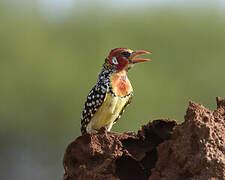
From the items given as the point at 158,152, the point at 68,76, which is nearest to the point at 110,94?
the point at 158,152

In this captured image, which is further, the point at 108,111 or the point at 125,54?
the point at 125,54

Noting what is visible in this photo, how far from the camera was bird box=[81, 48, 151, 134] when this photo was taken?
6750 mm

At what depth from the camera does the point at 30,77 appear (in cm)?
2300

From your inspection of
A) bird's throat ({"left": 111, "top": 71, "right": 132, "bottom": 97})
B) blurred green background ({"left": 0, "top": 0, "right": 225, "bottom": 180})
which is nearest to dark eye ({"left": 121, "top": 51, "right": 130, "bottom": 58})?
bird's throat ({"left": 111, "top": 71, "right": 132, "bottom": 97})

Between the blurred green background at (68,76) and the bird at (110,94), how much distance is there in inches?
511

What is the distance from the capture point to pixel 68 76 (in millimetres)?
22344

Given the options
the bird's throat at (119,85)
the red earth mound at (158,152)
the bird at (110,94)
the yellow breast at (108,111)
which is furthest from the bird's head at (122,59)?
the red earth mound at (158,152)

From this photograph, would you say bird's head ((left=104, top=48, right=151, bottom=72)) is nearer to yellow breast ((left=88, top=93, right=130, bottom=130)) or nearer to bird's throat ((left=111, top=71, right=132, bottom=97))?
bird's throat ((left=111, top=71, right=132, bottom=97))

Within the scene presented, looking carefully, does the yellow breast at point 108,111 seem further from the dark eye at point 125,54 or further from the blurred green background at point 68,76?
the blurred green background at point 68,76

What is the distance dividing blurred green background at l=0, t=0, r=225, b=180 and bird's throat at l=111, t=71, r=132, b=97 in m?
13.1

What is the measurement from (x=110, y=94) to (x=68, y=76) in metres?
15.7

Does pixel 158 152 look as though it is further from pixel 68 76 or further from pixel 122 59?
pixel 68 76

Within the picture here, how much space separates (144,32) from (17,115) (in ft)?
17.2

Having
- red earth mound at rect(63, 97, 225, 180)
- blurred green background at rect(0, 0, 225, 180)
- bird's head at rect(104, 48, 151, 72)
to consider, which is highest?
blurred green background at rect(0, 0, 225, 180)
